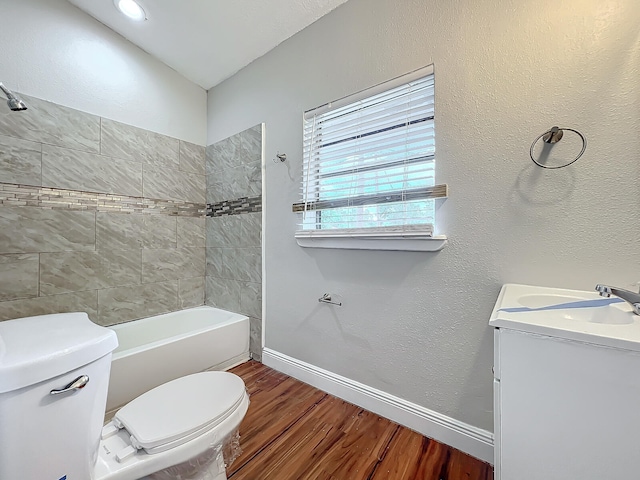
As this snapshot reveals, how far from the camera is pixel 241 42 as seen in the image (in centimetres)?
201

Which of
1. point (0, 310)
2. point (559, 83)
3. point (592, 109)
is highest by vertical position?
point (559, 83)

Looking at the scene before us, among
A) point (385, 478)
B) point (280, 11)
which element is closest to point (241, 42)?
point (280, 11)

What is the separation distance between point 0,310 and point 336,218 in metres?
2.14

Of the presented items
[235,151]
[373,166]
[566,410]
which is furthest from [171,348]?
[566,410]

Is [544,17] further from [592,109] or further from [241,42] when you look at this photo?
[241,42]

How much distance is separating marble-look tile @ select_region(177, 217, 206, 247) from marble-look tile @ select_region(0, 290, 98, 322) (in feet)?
2.51

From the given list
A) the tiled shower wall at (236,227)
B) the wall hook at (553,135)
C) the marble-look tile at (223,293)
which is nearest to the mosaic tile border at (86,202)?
the tiled shower wall at (236,227)

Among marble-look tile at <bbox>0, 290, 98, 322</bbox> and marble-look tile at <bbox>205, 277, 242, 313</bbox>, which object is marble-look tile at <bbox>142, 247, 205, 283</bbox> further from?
marble-look tile at <bbox>0, 290, 98, 322</bbox>

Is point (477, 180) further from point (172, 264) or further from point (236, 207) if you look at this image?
point (172, 264)

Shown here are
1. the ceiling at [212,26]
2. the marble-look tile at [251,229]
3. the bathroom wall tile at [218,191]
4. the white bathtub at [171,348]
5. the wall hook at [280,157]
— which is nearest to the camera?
the white bathtub at [171,348]

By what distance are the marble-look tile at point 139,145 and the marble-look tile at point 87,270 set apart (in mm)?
785

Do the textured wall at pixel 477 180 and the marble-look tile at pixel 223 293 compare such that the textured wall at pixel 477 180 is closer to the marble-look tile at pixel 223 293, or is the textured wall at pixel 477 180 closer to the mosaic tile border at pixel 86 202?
the marble-look tile at pixel 223 293

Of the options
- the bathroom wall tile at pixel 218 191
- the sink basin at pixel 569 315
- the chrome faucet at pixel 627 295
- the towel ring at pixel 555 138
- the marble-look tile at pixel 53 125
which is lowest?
the sink basin at pixel 569 315

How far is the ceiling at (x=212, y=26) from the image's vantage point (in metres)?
1.74
